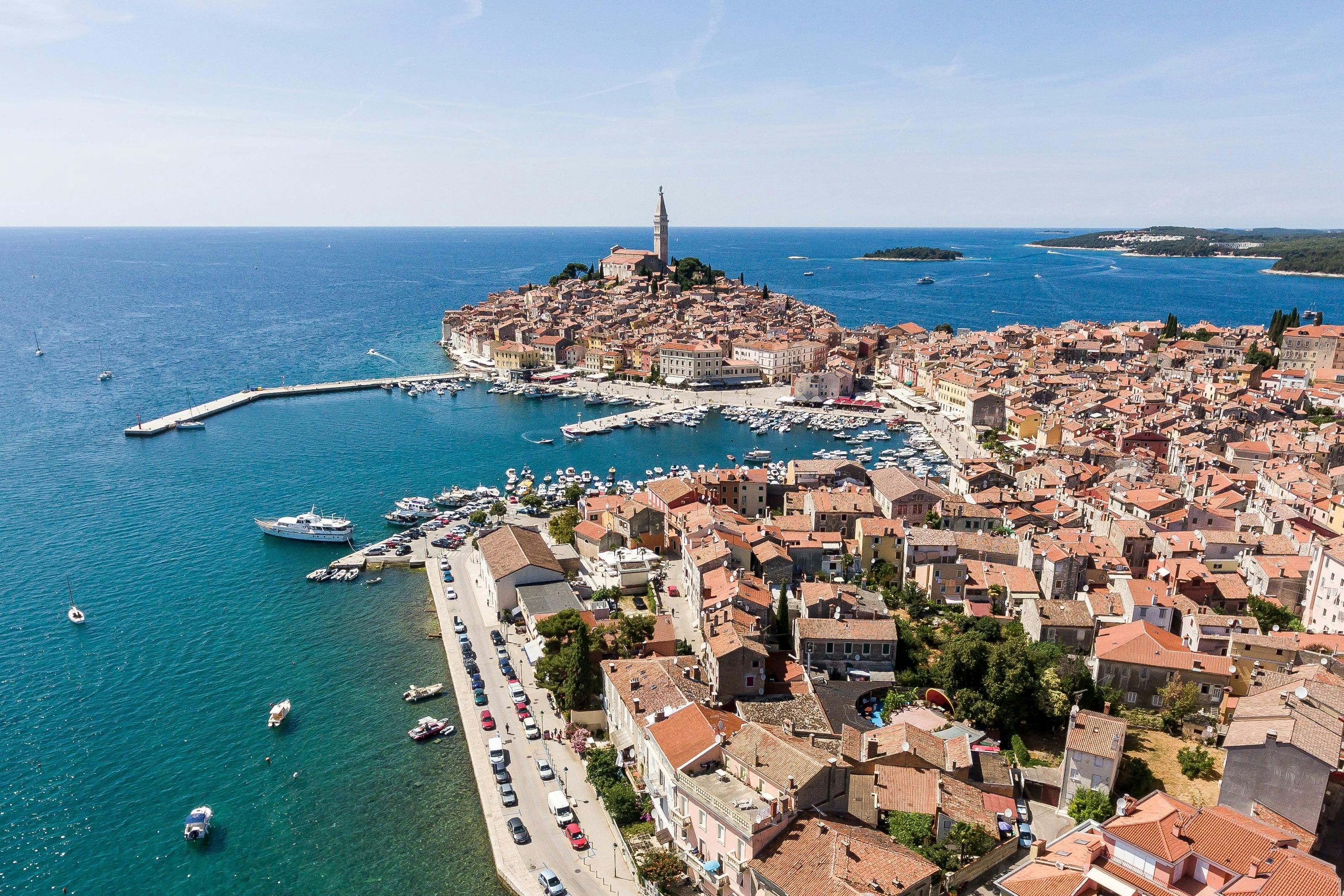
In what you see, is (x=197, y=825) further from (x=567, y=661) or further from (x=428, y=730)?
(x=567, y=661)

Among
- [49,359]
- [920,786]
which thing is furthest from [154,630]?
[49,359]

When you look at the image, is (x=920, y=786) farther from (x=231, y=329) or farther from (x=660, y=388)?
(x=231, y=329)

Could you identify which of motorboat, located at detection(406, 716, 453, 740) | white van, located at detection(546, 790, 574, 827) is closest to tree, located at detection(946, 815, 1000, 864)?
white van, located at detection(546, 790, 574, 827)

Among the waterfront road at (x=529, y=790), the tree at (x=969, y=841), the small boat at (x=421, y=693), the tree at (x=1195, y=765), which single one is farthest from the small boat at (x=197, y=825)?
the tree at (x=1195, y=765)

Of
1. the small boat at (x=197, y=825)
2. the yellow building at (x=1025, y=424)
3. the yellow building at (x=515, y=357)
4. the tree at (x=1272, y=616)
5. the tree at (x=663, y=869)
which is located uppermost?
the yellow building at (x=515, y=357)

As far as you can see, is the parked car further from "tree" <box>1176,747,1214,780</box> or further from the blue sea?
"tree" <box>1176,747,1214,780</box>

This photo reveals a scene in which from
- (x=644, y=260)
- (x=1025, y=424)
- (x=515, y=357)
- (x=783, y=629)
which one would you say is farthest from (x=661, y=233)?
(x=783, y=629)

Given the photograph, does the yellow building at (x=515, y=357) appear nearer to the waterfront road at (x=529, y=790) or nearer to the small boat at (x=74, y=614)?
the small boat at (x=74, y=614)
